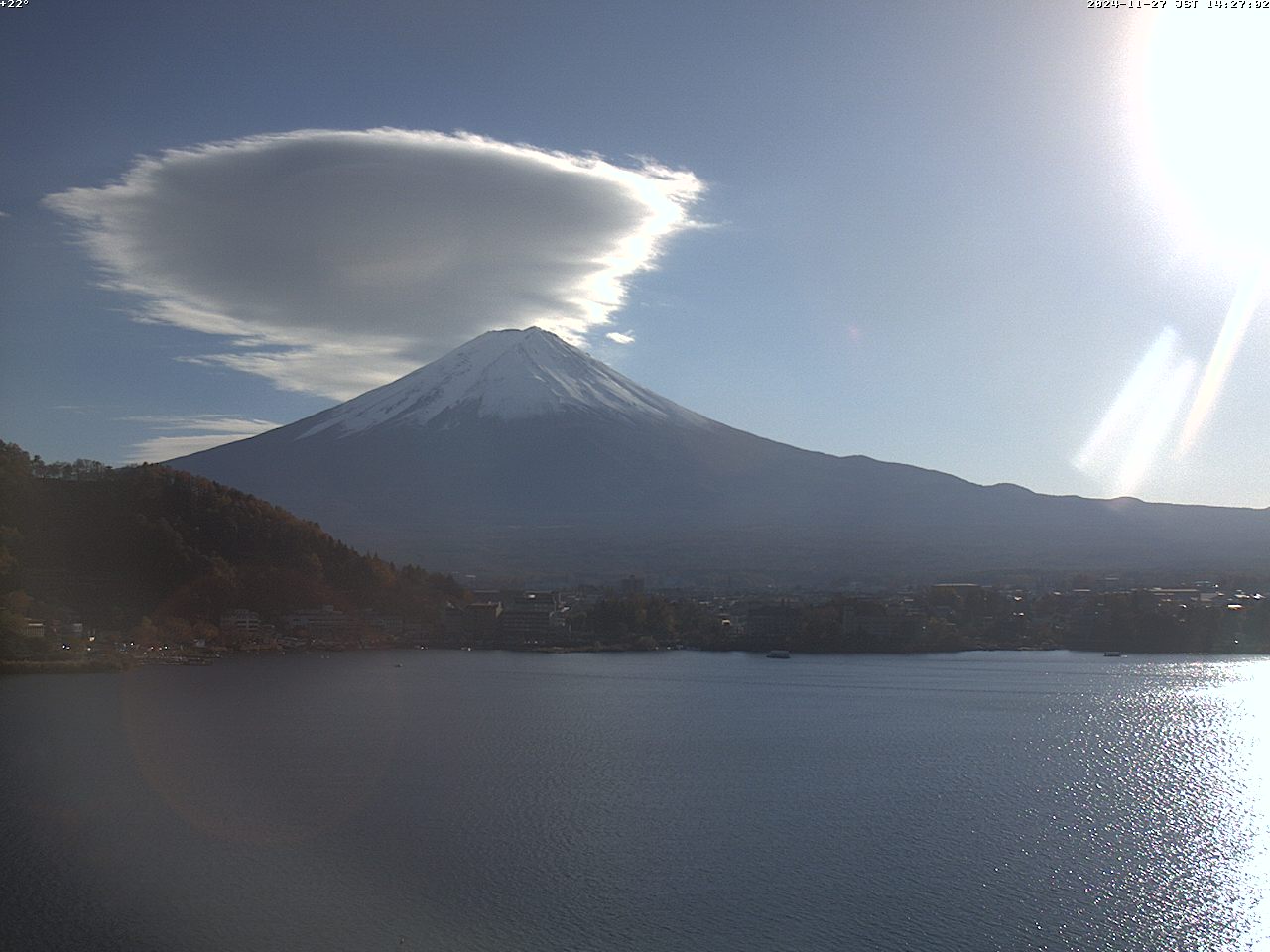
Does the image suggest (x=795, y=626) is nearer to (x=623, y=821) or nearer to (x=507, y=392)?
(x=623, y=821)

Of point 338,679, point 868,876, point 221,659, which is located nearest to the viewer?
point 868,876

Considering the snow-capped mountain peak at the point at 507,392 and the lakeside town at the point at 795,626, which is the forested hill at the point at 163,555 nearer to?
the lakeside town at the point at 795,626

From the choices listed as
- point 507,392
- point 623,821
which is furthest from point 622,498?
point 623,821

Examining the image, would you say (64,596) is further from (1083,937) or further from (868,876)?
(1083,937)

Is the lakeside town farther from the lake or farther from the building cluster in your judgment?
the lake

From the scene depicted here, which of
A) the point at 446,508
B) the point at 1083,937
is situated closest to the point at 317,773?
the point at 1083,937

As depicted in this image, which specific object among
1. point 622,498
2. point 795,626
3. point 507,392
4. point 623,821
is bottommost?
point 623,821

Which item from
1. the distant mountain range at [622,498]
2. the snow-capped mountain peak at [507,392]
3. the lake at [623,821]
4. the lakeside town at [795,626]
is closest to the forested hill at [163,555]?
the lakeside town at [795,626]
